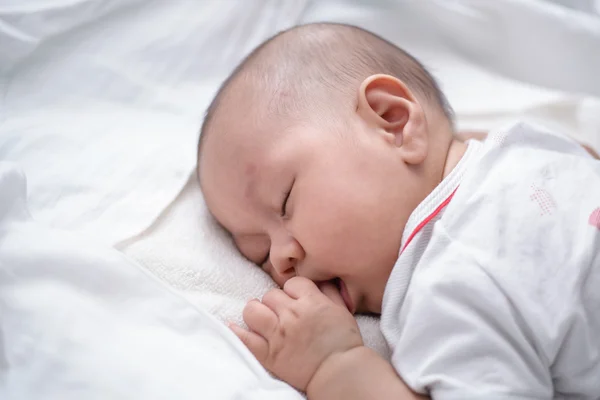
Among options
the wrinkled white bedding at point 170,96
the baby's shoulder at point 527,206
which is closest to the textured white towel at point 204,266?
the wrinkled white bedding at point 170,96

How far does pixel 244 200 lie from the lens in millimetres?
971

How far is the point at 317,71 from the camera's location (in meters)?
0.99

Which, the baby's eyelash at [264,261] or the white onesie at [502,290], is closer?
the white onesie at [502,290]

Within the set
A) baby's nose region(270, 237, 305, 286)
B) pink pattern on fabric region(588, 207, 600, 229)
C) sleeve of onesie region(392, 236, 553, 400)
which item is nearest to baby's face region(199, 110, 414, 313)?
baby's nose region(270, 237, 305, 286)

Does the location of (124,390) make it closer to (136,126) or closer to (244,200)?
(244,200)

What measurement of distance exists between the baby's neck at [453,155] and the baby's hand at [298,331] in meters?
0.25

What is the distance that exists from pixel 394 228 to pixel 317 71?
0.27 m

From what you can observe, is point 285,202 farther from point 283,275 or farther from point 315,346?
point 315,346

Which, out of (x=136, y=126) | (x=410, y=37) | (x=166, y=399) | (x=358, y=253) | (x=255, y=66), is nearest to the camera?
(x=166, y=399)

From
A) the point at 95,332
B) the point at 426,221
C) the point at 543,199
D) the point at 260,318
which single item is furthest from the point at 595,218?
the point at 95,332

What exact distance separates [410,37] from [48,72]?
31.8 inches

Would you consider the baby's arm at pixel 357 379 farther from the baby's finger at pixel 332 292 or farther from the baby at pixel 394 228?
the baby's finger at pixel 332 292

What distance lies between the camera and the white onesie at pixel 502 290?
77 cm

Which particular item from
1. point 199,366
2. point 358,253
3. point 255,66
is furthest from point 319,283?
point 255,66
